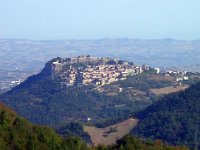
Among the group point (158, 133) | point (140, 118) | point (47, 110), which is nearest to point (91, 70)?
point (47, 110)

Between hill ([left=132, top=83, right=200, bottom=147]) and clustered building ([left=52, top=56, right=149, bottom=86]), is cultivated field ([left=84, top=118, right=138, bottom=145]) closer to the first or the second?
hill ([left=132, top=83, right=200, bottom=147])

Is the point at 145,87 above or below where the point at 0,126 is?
below

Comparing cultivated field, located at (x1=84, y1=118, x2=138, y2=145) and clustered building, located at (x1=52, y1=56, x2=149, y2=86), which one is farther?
clustered building, located at (x1=52, y1=56, x2=149, y2=86)

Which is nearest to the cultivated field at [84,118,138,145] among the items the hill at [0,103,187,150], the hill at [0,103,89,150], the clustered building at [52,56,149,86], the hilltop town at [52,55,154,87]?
the hill at [0,103,187,150]

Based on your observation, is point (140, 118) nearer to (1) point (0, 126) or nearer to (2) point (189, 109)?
(2) point (189, 109)

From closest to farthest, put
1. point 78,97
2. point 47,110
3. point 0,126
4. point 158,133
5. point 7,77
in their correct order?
point 0,126 < point 158,133 < point 47,110 < point 78,97 < point 7,77

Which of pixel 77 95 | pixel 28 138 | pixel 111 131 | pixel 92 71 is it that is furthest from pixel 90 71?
pixel 28 138
